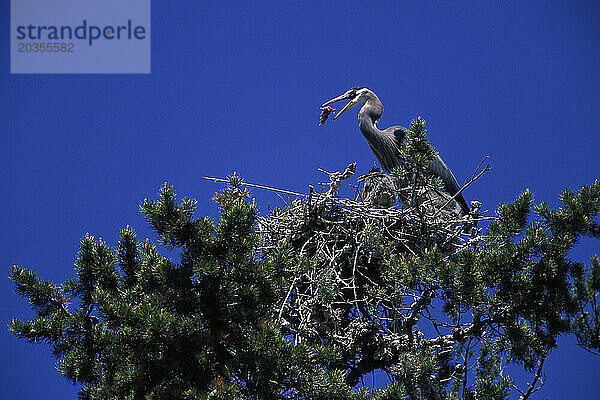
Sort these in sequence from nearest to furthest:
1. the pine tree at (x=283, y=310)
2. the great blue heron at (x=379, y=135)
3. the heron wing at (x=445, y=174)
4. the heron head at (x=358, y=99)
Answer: the pine tree at (x=283, y=310), the heron wing at (x=445, y=174), the great blue heron at (x=379, y=135), the heron head at (x=358, y=99)

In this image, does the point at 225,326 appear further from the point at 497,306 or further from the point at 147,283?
the point at 497,306

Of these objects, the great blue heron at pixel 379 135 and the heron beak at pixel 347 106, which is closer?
the great blue heron at pixel 379 135

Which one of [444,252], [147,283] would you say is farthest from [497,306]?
[147,283]

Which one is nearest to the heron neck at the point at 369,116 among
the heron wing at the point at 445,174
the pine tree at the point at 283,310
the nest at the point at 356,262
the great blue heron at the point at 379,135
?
the great blue heron at the point at 379,135

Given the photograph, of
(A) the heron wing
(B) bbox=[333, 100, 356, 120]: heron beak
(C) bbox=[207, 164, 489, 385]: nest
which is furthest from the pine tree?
(B) bbox=[333, 100, 356, 120]: heron beak

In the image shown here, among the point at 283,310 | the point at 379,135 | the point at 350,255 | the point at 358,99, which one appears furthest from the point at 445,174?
the point at 283,310

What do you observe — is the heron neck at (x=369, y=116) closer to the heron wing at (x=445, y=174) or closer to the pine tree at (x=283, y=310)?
the heron wing at (x=445, y=174)

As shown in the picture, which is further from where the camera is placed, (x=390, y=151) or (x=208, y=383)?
(x=390, y=151)

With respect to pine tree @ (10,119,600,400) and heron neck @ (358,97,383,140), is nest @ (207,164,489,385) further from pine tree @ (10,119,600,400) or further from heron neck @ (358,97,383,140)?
heron neck @ (358,97,383,140)

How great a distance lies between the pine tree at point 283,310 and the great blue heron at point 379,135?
9.90 feet

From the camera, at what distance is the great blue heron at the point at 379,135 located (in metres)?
9.23

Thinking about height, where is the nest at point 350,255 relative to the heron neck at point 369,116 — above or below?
below

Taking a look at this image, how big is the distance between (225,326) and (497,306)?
2.09 m

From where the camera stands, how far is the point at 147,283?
5.31 m
